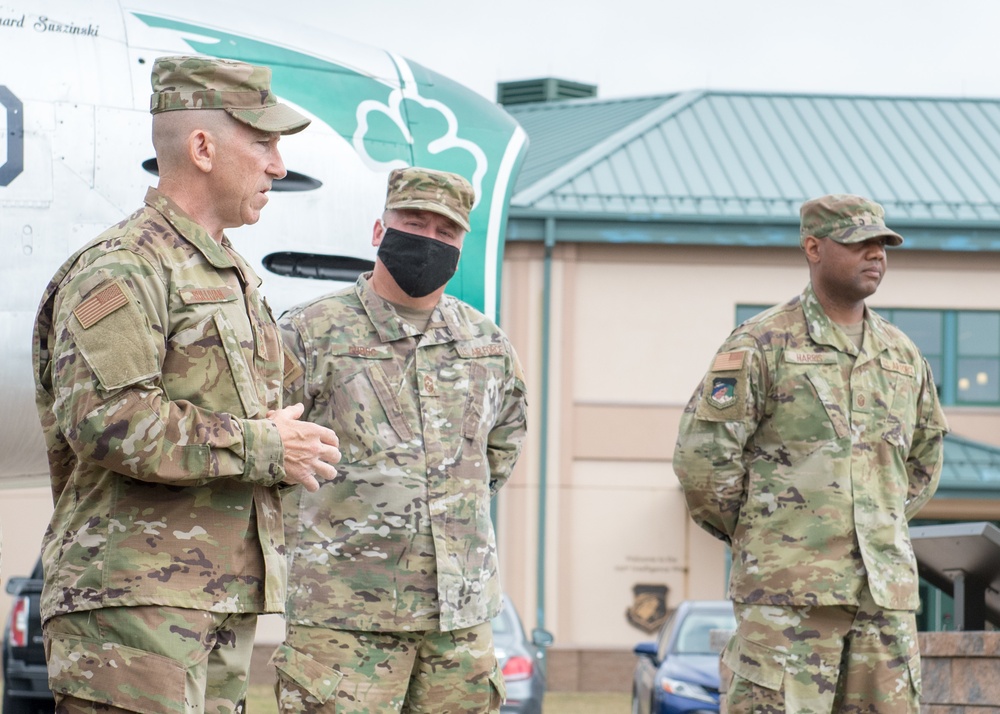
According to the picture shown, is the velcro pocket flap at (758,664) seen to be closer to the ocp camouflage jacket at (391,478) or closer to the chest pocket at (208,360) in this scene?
the ocp camouflage jacket at (391,478)

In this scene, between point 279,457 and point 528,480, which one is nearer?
point 279,457

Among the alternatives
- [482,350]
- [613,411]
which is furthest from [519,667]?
Answer: [613,411]

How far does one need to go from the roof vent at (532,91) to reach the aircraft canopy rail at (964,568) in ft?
73.0

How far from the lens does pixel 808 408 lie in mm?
5109

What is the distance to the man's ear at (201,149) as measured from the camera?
3389 millimetres

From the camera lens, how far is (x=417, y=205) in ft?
14.8

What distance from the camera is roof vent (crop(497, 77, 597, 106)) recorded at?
1117 inches

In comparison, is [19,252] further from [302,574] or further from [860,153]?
[860,153]

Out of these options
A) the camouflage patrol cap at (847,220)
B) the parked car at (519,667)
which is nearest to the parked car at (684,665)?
the parked car at (519,667)

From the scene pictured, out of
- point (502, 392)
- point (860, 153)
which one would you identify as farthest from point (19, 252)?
point (860, 153)

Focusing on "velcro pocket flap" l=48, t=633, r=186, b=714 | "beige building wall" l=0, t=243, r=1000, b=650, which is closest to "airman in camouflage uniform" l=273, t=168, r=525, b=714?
"velcro pocket flap" l=48, t=633, r=186, b=714

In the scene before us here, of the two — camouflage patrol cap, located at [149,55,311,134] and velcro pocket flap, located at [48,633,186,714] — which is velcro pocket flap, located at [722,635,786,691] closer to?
velcro pocket flap, located at [48,633,186,714]

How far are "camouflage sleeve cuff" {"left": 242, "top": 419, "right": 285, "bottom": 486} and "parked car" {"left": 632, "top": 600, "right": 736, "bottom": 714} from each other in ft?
26.8

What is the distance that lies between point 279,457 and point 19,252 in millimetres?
1663
